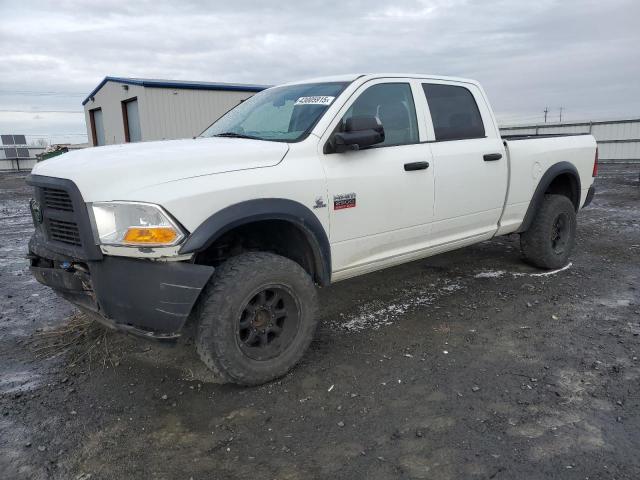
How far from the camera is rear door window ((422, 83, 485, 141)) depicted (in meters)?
4.31

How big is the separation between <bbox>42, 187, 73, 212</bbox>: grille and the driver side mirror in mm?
1716

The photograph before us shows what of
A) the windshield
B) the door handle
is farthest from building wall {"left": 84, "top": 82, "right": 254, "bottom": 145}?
the door handle

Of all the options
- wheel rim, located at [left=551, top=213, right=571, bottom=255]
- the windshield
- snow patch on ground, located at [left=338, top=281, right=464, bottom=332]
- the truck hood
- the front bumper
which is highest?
the windshield

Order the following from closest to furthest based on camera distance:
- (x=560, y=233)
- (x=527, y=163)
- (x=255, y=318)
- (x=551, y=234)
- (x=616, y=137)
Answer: (x=255, y=318), (x=527, y=163), (x=551, y=234), (x=560, y=233), (x=616, y=137)

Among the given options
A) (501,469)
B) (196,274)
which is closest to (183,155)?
(196,274)

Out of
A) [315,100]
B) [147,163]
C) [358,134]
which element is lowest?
[147,163]

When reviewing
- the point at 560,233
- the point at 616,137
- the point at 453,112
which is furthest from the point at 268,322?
the point at 616,137

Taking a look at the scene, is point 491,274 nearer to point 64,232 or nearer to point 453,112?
point 453,112

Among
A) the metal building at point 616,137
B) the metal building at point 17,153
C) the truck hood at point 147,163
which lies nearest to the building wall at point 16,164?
the metal building at point 17,153

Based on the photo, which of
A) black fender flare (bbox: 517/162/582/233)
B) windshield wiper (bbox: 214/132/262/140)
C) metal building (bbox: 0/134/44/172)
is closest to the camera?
windshield wiper (bbox: 214/132/262/140)

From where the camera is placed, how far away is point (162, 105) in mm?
19422

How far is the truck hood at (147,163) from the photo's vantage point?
276 centimetres

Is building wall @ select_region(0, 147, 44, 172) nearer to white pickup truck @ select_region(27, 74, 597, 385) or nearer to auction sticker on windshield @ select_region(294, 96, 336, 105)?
white pickup truck @ select_region(27, 74, 597, 385)

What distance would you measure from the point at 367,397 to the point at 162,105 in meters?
18.6
